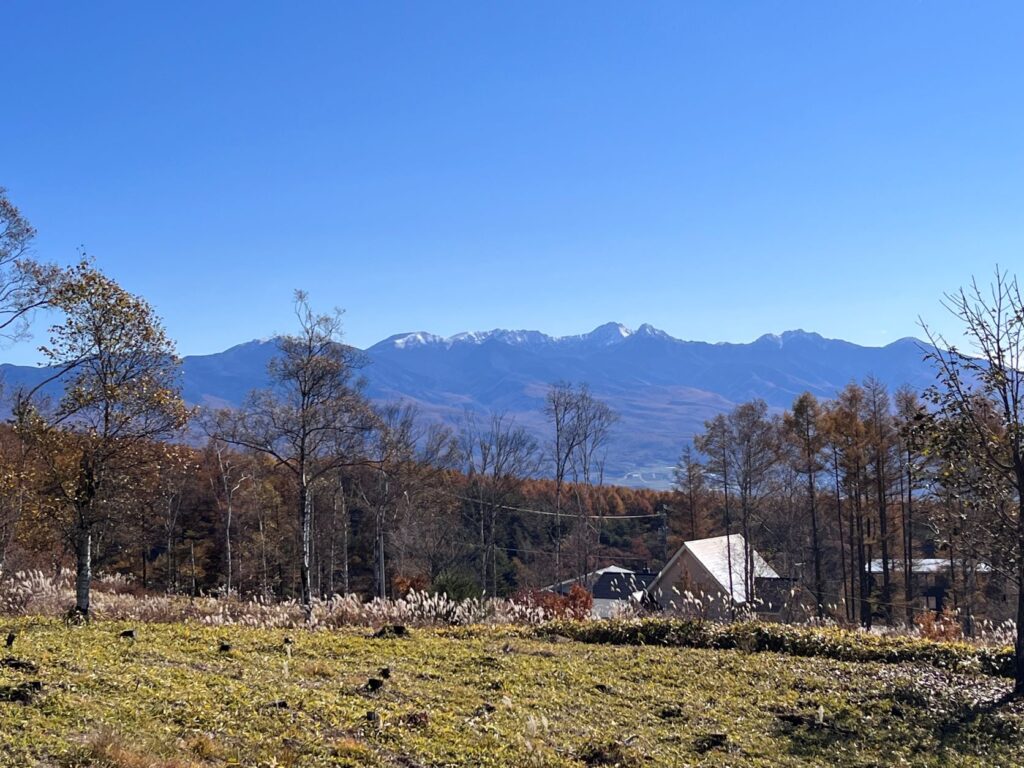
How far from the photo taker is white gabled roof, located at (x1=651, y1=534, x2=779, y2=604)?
3059cm

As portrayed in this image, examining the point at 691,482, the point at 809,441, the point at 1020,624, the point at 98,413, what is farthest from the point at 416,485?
the point at 1020,624

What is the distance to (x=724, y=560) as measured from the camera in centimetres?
3394

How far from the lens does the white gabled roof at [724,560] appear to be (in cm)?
3059

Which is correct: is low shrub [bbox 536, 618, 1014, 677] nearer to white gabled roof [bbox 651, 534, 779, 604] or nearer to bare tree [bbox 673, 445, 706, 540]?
white gabled roof [bbox 651, 534, 779, 604]

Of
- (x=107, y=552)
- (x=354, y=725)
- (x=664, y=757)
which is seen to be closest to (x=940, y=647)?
(x=664, y=757)

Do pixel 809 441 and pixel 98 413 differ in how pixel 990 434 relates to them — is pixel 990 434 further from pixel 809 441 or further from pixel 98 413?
pixel 809 441

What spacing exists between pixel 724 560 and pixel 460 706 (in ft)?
94.9

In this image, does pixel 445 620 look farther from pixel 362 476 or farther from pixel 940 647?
pixel 362 476

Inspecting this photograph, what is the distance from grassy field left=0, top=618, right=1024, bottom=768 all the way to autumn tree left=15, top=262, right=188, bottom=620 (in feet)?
7.60

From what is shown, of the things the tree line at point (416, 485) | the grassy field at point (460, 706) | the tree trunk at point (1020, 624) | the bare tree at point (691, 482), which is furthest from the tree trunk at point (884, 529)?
the tree trunk at point (1020, 624)

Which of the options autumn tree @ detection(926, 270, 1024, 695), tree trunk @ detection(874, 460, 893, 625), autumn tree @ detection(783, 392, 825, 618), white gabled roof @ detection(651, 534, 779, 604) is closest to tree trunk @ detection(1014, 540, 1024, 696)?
autumn tree @ detection(926, 270, 1024, 695)

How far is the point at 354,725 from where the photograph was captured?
→ 5953 millimetres

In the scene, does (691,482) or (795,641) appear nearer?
(795,641)

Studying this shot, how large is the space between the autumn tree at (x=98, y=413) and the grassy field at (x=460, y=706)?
7.60 feet
